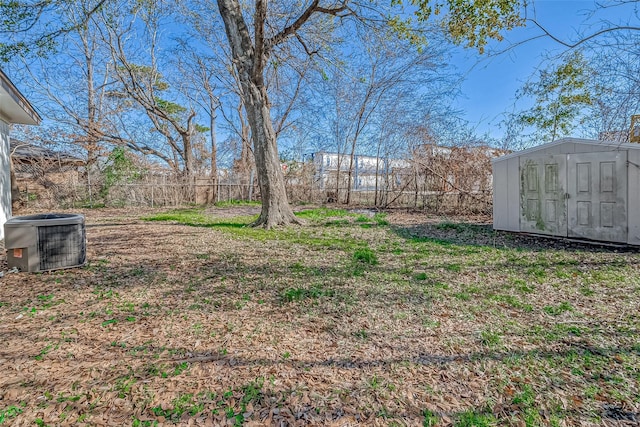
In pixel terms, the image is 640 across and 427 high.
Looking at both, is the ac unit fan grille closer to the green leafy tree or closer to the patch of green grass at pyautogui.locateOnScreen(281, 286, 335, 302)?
the patch of green grass at pyautogui.locateOnScreen(281, 286, 335, 302)

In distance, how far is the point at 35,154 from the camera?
13.7m

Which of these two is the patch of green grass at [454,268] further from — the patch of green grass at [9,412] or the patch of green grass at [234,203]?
the patch of green grass at [234,203]

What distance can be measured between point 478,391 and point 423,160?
10.9 meters

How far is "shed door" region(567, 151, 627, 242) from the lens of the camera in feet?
17.8

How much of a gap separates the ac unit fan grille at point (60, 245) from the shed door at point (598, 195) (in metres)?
7.95

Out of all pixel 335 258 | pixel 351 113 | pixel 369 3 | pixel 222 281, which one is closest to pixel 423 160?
pixel 351 113

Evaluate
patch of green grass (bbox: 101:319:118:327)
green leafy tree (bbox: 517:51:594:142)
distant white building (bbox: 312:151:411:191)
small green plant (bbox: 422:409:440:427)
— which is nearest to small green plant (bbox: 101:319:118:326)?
patch of green grass (bbox: 101:319:118:327)

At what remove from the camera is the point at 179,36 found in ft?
44.1

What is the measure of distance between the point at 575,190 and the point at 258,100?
6.56 m

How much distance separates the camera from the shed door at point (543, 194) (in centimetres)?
609

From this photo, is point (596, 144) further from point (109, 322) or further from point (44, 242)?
point (44, 242)

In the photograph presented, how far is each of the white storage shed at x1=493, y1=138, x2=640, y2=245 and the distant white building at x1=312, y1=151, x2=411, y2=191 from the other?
6.58 metres

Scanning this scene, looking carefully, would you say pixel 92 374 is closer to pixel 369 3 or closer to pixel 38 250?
pixel 38 250

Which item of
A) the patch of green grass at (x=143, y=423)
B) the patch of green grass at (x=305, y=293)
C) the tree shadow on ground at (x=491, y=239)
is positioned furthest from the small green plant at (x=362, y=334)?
the tree shadow on ground at (x=491, y=239)
